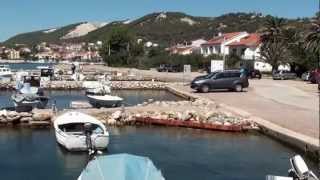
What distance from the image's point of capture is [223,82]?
184ft

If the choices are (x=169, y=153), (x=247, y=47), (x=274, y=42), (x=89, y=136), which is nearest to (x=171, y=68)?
(x=247, y=47)

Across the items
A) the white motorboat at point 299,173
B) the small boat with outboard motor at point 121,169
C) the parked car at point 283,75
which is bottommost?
the parked car at point 283,75

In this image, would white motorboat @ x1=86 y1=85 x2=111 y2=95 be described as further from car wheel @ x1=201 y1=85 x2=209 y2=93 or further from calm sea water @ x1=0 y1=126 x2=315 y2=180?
calm sea water @ x1=0 y1=126 x2=315 y2=180

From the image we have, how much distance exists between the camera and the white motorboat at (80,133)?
90.9 feet

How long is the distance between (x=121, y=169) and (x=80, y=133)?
12.4 m

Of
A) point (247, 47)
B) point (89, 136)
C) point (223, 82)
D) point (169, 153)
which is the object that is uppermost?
point (247, 47)

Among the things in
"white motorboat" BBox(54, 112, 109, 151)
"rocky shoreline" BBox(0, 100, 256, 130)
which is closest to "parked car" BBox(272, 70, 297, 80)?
"rocky shoreline" BBox(0, 100, 256, 130)

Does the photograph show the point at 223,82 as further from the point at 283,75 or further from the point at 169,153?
the point at 169,153

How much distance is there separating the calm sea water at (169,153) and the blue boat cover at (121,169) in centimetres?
681

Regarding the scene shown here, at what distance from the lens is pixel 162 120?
37.5m

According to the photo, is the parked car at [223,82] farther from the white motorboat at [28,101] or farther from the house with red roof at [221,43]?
the house with red roof at [221,43]

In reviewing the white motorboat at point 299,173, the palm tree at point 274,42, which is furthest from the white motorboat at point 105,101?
the palm tree at point 274,42

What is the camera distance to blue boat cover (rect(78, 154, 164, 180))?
16.1 metres

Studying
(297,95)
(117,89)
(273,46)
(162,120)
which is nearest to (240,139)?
(162,120)
